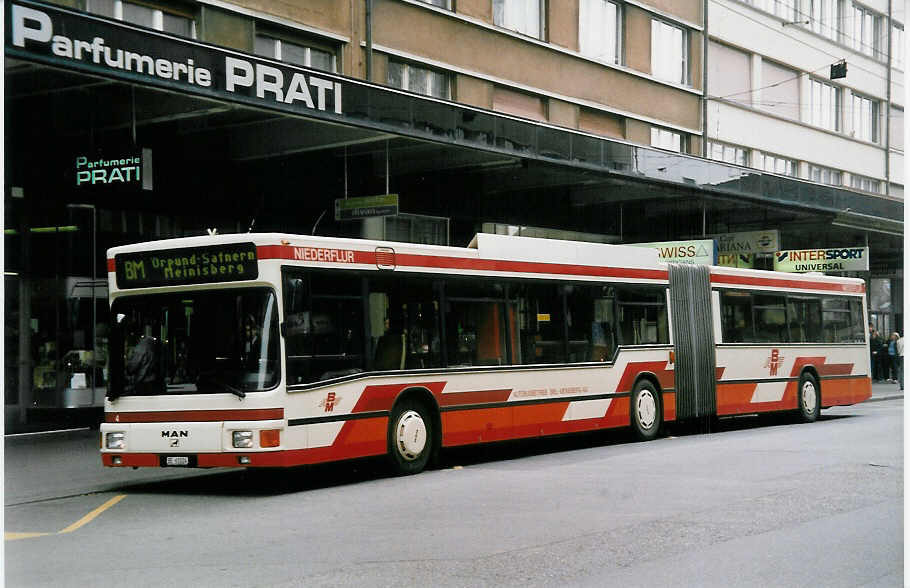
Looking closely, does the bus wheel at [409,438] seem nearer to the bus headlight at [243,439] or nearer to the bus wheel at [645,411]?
the bus headlight at [243,439]

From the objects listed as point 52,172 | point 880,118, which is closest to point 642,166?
point 52,172

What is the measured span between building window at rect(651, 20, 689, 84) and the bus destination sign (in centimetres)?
2277

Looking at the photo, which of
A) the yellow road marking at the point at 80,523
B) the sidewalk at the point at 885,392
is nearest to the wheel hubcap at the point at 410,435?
the yellow road marking at the point at 80,523

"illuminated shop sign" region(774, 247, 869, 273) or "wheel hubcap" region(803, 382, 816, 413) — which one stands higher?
"illuminated shop sign" region(774, 247, 869, 273)

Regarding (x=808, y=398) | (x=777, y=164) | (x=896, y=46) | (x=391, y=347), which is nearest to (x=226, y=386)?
(x=391, y=347)

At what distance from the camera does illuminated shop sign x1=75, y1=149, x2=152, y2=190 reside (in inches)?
626

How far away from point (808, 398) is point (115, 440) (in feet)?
45.4

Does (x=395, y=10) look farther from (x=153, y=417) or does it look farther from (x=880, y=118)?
(x=880, y=118)

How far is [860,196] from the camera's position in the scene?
31750 mm

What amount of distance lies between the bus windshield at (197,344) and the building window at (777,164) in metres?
28.0

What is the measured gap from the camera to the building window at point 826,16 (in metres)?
38.0

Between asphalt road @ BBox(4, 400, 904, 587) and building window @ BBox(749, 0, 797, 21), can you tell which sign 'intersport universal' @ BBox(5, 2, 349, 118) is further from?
building window @ BBox(749, 0, 797, 21)

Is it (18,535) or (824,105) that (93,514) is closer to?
(18,535)

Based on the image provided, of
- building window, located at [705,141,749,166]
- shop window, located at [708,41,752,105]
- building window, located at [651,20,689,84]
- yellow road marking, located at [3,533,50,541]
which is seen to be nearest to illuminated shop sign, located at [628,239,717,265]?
building window, located at [651,20,689,84]
